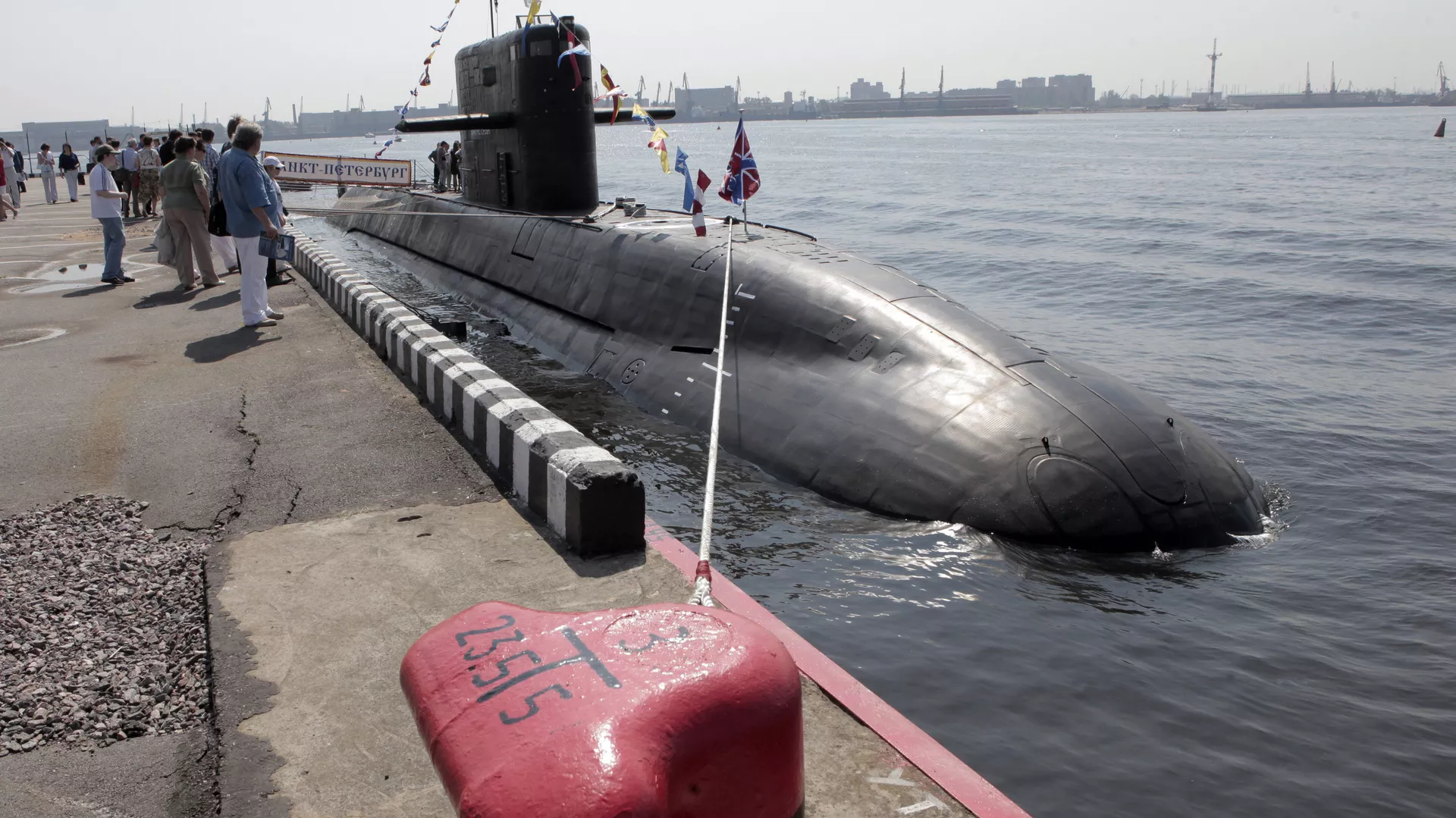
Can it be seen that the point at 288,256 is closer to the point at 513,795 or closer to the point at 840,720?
the point at 840,720

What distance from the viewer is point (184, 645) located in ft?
13.7

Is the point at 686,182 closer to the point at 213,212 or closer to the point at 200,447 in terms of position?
the point at 213,212

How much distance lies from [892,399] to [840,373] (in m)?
0.69

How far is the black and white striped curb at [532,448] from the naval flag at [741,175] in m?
4.31

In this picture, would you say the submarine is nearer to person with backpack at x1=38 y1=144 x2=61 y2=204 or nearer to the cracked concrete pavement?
the cracked concrete pavement

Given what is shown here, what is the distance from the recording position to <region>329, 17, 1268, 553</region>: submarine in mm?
6922

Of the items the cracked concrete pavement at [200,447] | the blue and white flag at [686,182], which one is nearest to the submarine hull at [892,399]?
the blue and white flag at [686,182]

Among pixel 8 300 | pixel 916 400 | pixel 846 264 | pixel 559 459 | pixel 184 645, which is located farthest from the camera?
pixel 8 300

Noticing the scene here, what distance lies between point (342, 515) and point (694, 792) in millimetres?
3776

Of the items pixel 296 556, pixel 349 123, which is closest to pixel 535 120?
pixel 296 556

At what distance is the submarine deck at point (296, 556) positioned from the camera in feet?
10.8

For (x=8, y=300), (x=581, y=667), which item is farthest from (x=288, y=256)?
(x=581, y=667)

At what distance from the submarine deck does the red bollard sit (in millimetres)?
689

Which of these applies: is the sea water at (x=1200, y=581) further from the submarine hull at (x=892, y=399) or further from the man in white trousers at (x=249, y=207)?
the man in white trousers at (x=249, y=207)
